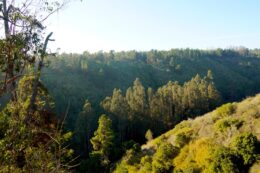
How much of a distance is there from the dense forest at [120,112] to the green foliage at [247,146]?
0.17ft

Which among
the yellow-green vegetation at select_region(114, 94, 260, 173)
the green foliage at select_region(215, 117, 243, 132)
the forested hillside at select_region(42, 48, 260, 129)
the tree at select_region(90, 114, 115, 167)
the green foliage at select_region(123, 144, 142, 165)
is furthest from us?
the forested hillside at select_region(42, 48, 260, 129)

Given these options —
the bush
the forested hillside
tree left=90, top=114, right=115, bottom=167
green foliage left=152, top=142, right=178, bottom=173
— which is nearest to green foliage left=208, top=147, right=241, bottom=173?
green foliage left=152, top=142, right=178, bottom=173

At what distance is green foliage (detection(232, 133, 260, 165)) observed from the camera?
15.6 metres

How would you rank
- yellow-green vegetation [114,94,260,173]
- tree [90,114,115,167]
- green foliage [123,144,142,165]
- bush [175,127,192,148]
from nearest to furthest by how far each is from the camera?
yellow-green vegetation [114,94,260,173], bush [175,127,192,148], green foliage [123,144,142,165], tree [90,114,115,167]

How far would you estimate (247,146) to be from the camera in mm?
15828

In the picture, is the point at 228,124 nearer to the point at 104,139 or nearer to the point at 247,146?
the point at 247,146

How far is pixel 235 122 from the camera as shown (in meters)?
18.7

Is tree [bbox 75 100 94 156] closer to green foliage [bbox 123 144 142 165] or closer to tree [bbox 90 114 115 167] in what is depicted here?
tree [bbox 90 114 115 167]

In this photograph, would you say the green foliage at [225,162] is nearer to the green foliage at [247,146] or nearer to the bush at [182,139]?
the green foliage at [247,146]

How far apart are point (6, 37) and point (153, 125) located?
174 feet

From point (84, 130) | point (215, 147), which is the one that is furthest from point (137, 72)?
point (215, 147)

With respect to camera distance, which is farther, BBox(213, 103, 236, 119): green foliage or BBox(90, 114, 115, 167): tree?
BBox(90, 114, 115, 167): tree

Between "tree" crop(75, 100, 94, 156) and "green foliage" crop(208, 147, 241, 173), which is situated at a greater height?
"green foliage" crop(208, 147, 241, 173)

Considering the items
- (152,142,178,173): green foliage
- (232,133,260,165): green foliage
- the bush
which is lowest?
(152,142,178,173): green foliage
